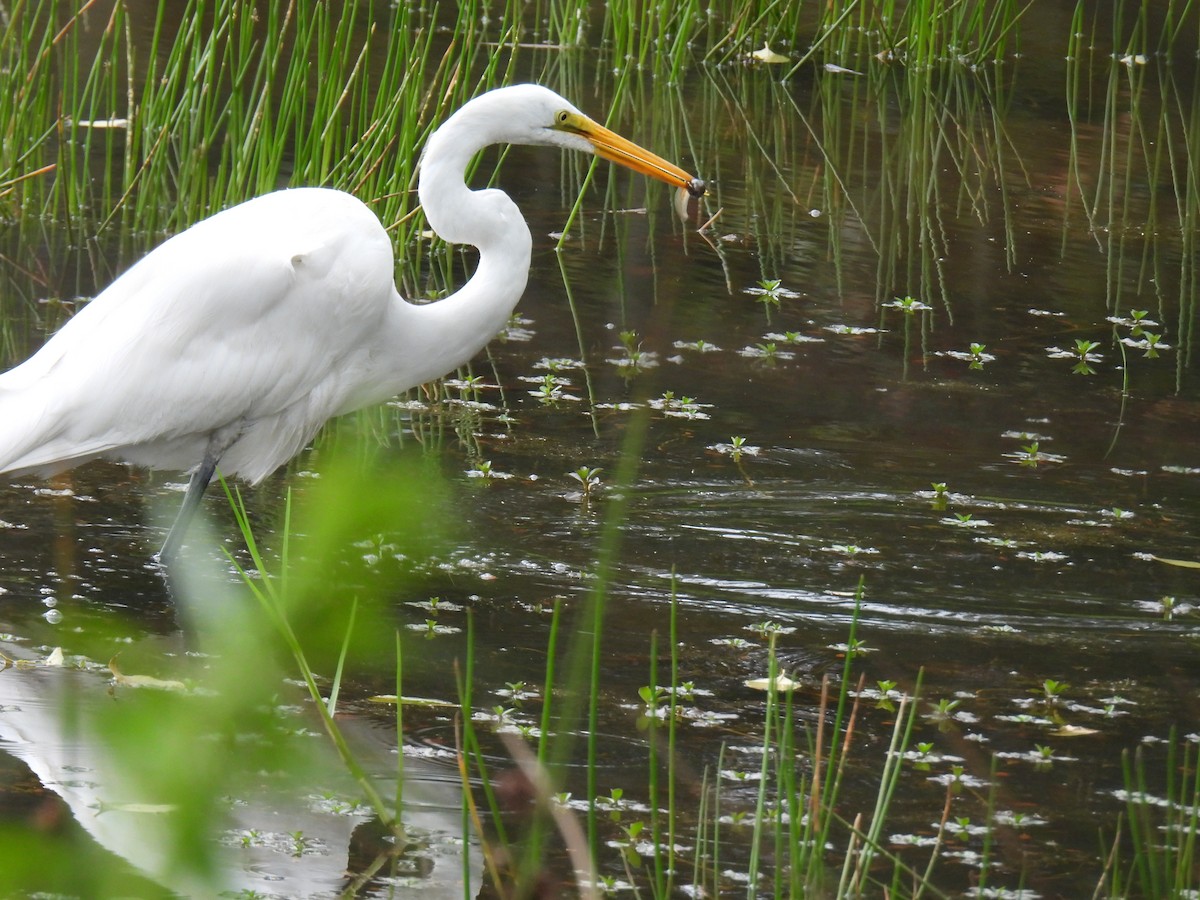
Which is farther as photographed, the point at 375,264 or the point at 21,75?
the point at 21,75

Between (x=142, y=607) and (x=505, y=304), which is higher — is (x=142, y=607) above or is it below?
below

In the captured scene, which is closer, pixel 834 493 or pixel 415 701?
pixel 415 701

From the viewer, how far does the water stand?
332 cm

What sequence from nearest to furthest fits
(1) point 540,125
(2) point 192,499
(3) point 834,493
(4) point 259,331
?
1. (4) point 259,331
2. (2) point 192,499
3. (1) point 540,125
4. (3) point 834,493

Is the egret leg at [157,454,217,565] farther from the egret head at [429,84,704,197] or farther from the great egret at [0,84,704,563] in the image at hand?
the egret head at [429,84,704,197]

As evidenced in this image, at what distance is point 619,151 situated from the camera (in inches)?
168

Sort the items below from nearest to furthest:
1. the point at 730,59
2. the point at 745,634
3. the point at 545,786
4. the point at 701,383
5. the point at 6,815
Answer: the point at 545,786 < the point at 6,815 < the point at 745,634 < the point at 701,383 < the point at 730,59

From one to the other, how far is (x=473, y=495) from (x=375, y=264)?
879 mm

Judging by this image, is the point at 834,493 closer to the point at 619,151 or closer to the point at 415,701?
the point at 619,151

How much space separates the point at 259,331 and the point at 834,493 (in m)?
1.75

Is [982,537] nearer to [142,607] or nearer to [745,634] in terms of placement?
Result: [745,634]

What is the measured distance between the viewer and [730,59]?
1079 cm

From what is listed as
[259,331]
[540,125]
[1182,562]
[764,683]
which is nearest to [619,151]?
[540,125]

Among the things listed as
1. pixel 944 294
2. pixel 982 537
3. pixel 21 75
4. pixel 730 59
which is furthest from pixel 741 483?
pixel 730 59
